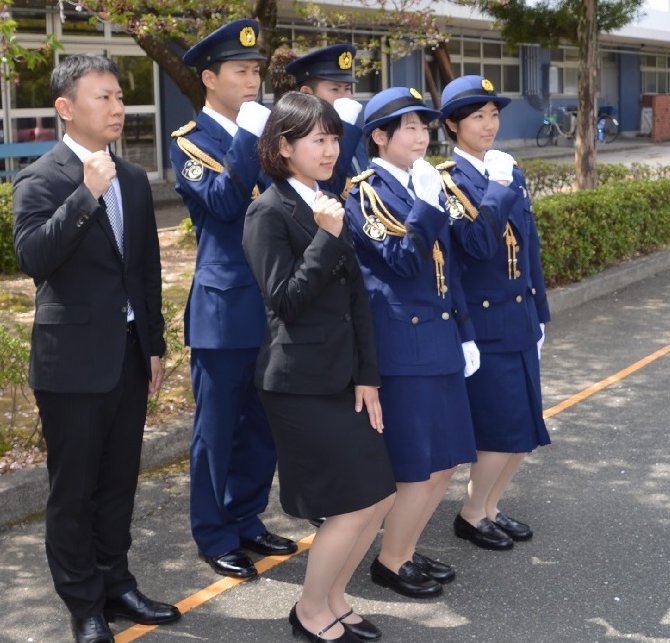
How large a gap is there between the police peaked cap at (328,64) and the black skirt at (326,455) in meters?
1.55

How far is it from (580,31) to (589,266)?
3649 millimetres

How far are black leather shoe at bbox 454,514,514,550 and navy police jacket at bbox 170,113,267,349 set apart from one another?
1189 mm

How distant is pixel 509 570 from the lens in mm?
4375

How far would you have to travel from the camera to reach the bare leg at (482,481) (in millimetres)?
4559

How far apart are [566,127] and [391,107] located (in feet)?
99.4

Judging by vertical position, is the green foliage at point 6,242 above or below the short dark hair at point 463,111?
below

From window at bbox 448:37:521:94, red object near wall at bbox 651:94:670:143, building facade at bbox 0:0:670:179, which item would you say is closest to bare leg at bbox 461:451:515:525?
building facade at bbox 0:0:670:179

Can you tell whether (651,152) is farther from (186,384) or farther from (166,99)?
(186,384)

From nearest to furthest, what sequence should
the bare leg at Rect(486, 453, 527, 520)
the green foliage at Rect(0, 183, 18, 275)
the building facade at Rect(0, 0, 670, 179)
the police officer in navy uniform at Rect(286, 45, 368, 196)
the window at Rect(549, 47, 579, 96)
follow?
the police officer in navy uniform at Rect(286, 45, 368, 196), the bare leg at Rect(486, 453, 527, 520), the green foliage at Rect(0, 183, 18, 275), the building facade at Rect(0, 0, 670, 179), the window at Rect(549, 47, 579, 96)

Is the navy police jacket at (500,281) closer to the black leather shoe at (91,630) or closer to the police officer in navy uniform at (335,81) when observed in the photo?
the police officer in navy uniform at (335,81)

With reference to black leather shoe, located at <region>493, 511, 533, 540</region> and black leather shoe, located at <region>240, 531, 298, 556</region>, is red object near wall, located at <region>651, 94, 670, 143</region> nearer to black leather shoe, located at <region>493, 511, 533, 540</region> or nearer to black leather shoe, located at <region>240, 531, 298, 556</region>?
black leather shoe, located at <region>493, 511, 533, 540</region>

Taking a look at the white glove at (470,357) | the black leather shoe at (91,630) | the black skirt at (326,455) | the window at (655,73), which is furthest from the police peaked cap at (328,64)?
the window at (655,73)

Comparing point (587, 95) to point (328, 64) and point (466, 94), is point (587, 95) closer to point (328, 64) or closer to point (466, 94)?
point (328, 64)

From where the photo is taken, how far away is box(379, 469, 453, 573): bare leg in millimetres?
4062
